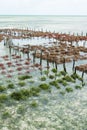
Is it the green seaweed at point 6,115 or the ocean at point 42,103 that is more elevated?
the green seaweed at point 6,115

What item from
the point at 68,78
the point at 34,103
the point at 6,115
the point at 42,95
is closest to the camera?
the point at 6,115

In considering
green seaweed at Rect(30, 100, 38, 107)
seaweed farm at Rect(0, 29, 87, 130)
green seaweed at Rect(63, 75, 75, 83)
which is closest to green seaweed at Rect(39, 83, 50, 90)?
seaweed farm at Rect(0, 29, 87, 130)

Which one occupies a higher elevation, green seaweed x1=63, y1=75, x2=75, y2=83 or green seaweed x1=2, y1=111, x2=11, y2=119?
green seaweed x1=2, y1=111, x2=11, y2=119

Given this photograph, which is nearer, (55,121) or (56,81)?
(55,121)

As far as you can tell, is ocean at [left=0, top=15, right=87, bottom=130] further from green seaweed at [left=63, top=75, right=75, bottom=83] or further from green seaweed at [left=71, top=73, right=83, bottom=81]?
green seaweed at [left=63, top=75, right=75, bottom=83]

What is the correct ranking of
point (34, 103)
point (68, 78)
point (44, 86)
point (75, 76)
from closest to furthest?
1. point (34, 103)
2. point (44, 86)
3. point (68, 78)
4. point (75, 76)

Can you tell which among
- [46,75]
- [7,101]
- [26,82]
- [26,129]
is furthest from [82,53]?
[26,129]

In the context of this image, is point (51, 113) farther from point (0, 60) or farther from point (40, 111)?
point (0, 60)

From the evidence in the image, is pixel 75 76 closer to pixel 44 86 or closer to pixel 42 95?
pixel 44 86

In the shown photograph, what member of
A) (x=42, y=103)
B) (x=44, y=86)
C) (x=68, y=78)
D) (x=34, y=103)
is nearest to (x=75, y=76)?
(x=68, y=78)

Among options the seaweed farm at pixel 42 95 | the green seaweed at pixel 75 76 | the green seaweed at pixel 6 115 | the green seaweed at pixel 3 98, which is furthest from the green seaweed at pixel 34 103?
the green seaweed at pixel 75 76

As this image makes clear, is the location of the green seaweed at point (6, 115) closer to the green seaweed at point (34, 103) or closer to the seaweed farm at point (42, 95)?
the seaweed farm at point (42, 95)

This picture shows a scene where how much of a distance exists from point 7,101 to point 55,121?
6.51m

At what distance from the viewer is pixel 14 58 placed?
46.1 m
